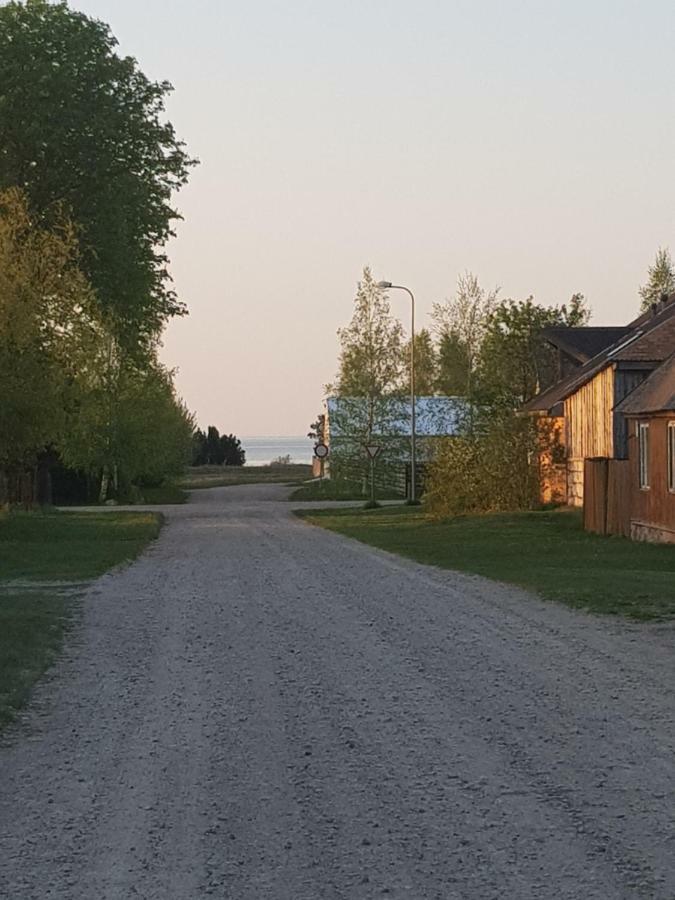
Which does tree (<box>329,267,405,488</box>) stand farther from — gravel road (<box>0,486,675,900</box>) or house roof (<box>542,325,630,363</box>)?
gravel road (<box>0,486,675,900</box>)

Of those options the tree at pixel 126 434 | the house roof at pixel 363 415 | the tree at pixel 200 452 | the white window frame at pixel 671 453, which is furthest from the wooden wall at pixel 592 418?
the tree at pixel 200 452

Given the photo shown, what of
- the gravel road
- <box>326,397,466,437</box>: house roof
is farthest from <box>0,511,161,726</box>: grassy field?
<box>326,397,466,437</box>: house roof

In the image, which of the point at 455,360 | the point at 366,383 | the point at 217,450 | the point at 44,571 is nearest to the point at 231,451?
the point at 217,450

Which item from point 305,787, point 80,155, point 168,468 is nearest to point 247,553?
point 80,155

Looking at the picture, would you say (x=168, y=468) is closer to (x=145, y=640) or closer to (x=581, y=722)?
(x=145, y=640)

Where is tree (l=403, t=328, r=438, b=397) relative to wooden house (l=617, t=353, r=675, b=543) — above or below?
above

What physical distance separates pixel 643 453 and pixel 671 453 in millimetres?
2453

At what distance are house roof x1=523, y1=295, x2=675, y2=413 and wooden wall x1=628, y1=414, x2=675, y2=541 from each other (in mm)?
4502

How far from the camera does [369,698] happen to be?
34.9ft

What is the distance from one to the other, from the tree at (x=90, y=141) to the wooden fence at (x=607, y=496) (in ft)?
50.0

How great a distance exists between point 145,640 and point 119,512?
34.1 meters

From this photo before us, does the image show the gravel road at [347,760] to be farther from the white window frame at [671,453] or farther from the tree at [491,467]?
the tree at [491,467]

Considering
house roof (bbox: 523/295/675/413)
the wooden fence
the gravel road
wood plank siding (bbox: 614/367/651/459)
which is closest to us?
the gravel road

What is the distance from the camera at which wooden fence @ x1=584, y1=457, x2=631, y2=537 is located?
30.8 meters
